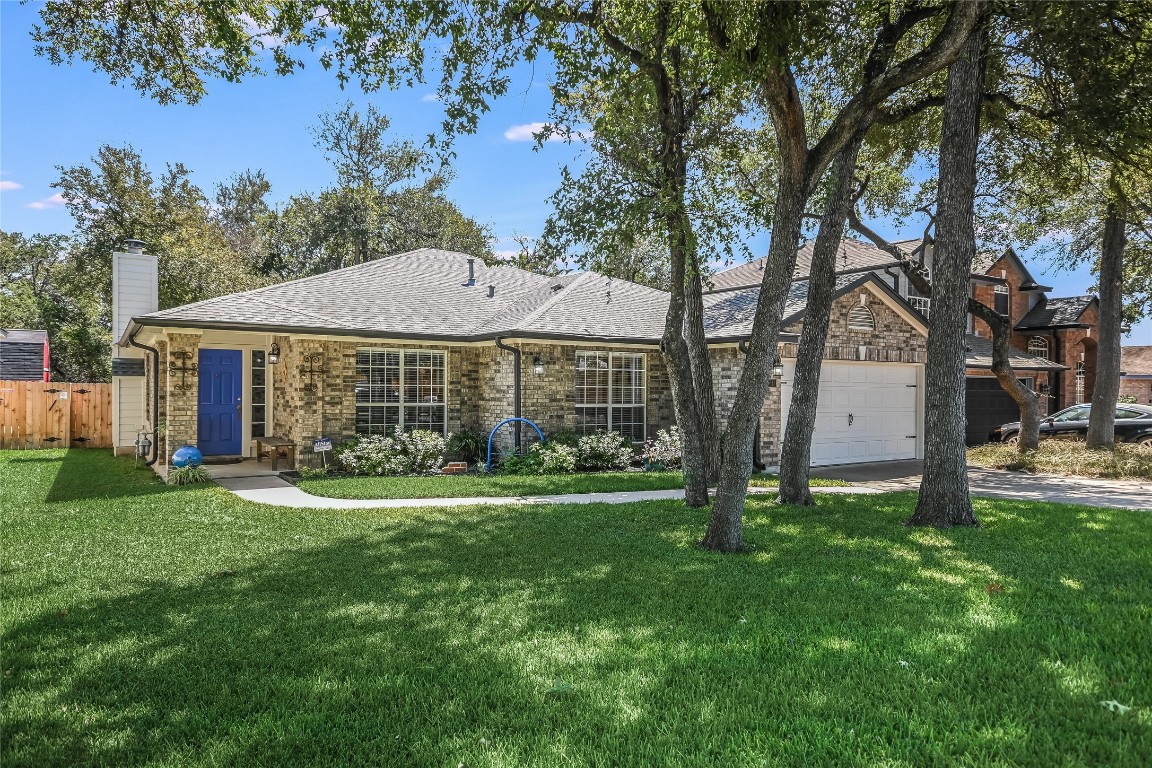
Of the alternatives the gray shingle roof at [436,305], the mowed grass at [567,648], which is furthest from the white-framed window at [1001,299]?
the mowed grass at [567,648]

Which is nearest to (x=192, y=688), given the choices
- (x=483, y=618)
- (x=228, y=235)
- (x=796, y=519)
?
(x=483, y=618)

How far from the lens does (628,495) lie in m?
9.77

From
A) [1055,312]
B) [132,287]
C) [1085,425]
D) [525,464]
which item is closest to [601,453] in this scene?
[525,464]

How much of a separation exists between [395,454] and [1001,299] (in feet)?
72.2

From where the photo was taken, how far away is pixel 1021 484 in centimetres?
1166

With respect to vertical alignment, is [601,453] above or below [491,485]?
above

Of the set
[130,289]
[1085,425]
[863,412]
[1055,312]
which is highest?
[1055,312]

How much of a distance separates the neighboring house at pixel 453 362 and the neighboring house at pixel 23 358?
7.66 meters

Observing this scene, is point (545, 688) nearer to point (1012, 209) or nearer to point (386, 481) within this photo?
point (386, 481)

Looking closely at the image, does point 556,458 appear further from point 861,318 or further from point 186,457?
point 861,318

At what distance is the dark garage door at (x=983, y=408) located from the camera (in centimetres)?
1841

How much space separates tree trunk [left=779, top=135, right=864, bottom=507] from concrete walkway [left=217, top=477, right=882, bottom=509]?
1.24 meters

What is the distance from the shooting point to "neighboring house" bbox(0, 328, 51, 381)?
19812 millimetres

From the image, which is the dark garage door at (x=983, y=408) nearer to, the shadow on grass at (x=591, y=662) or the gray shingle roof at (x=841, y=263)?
the gray shingle roof at (x=841, y=263)
